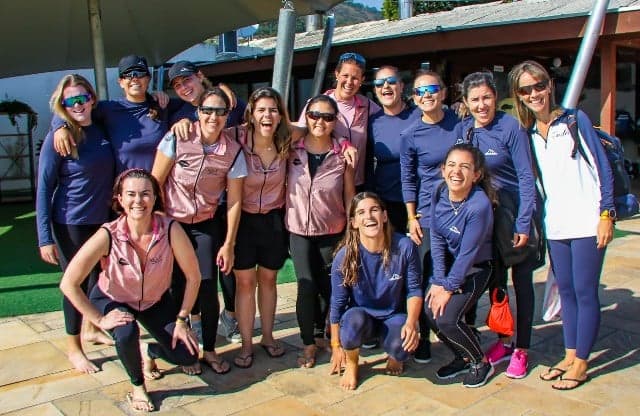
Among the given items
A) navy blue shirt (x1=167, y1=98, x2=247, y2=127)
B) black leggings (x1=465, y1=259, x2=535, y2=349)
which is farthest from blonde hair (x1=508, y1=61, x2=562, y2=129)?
navy blue shirt (x1=167, y1=98, x2=247, y2=127)

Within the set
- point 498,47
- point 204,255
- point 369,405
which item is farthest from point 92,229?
point 498,47

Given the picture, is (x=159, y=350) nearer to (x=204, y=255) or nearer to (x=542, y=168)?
(x=204, y=255)

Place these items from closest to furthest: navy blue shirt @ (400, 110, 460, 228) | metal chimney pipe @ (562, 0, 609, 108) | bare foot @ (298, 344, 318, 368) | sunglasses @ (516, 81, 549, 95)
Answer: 1. sunglasses @ (516, 81, 549, 95)
2. navy blue shirt @ (400, 110, 460, 228)
3. bare foot @ (298, 344, 318, 368)
4. metal chimney pipe @ (562, 0, 609, 108)

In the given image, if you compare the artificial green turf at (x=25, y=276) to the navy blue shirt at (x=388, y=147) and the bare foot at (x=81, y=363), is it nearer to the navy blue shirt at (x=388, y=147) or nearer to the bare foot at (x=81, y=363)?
the bare foot at (x=81, y=363)

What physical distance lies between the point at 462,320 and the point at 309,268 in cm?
91

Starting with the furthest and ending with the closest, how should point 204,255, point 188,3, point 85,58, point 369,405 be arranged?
point 85,58
point 188,3
point 204,255
point 369,405

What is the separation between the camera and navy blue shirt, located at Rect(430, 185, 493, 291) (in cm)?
327

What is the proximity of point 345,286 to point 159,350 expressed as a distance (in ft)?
3.50

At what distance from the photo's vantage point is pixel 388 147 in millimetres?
3832

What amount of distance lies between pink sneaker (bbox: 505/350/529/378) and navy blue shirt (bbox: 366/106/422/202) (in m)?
1.12

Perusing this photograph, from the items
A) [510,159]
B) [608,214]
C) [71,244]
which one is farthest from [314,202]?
[608,214]

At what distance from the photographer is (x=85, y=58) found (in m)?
11.2

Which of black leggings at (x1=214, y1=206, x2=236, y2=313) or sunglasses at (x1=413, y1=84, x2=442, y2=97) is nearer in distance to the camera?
Answer: sunglasses at (x1=413, y1=84, x2=442, y2=97)

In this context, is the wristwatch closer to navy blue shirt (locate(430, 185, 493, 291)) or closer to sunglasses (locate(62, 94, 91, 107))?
navy blue shirt (locate(430, 185, 493, 291))
